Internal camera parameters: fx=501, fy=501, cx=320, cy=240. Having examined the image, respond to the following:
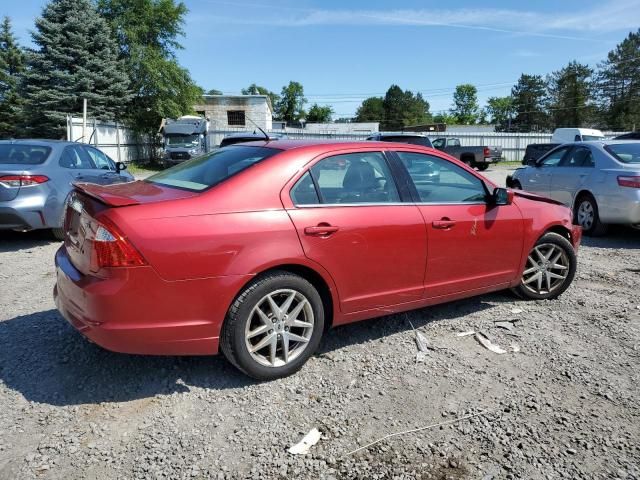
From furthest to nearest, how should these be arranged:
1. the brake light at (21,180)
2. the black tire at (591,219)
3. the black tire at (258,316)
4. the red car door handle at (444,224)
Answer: the black tire at (591,219) < the brake light at (21,180) < the red car door handle at (444,224) < the black tire at (258,316)

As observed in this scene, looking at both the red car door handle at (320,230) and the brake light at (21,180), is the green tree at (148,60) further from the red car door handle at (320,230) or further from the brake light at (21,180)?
the red car door handle at (320,230)

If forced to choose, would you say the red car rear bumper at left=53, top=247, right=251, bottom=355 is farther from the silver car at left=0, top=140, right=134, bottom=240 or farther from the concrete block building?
the concrete block building

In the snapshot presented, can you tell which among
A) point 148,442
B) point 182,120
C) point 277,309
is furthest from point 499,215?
point 182,120

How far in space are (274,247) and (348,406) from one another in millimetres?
1075

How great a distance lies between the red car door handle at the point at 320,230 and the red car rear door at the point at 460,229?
877mm

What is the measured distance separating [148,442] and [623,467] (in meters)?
2.45

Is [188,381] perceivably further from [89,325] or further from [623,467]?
[623,467]

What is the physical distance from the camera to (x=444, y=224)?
3928 millimetres

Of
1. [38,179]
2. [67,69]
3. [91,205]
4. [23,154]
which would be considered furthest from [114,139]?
[91,205]

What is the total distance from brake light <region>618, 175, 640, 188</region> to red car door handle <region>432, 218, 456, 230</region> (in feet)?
15.9

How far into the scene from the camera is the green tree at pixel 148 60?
1201 inches

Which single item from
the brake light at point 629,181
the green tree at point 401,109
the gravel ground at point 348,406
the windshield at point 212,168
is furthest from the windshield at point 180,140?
the green tree at point 401,109

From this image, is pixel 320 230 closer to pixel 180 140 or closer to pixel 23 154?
pixel 23 154

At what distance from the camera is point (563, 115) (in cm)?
8081
